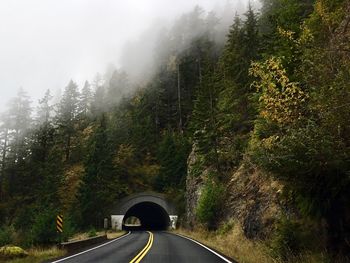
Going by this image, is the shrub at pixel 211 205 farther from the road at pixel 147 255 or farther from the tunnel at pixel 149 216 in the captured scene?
the tunnel at pixel 149 216

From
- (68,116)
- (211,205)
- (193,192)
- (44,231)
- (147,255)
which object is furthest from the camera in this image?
(68,116)

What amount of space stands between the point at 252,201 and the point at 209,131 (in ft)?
63.3

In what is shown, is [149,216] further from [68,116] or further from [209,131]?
[209,131]

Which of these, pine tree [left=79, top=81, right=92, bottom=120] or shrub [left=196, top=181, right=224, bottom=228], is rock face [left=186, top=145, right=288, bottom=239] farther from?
pine tree [left=79, top=81, right=92, bottom=120]

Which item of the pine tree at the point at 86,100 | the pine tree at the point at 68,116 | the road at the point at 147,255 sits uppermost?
the pine tree at the point at 86,100

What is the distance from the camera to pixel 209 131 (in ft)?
137

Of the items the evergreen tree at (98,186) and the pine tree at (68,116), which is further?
the pine tree at (68,116)

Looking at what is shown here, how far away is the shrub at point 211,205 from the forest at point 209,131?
13 cm

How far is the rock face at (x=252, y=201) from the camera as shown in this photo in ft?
62.8

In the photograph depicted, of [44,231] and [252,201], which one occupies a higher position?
[252,201]

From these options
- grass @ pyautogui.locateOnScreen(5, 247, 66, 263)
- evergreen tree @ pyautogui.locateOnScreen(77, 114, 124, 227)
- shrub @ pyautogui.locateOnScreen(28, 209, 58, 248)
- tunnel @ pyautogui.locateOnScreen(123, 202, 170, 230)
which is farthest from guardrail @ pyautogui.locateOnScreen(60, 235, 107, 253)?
tunnel @ pyautogui.locateOnScreen(123, 202, 170, 230)

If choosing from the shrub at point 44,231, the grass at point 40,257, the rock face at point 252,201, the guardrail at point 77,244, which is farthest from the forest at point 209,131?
the grass at point 40,257

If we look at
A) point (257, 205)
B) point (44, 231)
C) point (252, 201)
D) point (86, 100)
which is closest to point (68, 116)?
point (86, 100)

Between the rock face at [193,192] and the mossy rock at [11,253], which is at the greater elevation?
the rock face at [193,192]
